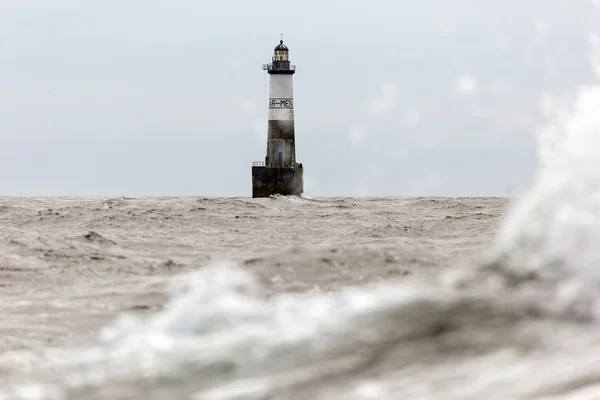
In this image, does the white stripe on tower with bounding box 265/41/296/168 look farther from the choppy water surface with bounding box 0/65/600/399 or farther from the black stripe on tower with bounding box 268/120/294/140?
the choppy water surface with bounding box 0/65/600/399

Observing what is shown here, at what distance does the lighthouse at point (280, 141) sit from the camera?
5366cm

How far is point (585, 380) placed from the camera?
5.21 m

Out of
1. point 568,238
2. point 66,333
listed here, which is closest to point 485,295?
point 568,238

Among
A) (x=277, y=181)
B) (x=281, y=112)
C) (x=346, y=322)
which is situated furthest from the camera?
(x=277, y=181)

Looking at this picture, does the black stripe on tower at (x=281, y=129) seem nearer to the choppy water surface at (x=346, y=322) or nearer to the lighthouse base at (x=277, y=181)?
the lighthouse base at (x=277, y=181)

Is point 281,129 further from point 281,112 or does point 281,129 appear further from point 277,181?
point 277,181

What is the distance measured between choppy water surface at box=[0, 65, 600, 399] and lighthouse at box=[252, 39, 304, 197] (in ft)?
135

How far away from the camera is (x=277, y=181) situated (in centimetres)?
5506

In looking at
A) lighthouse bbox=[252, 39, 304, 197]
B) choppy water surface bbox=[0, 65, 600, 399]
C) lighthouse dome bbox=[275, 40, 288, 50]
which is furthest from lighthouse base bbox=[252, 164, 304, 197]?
choppy water surface bbox=[0, 65, 600, 399]

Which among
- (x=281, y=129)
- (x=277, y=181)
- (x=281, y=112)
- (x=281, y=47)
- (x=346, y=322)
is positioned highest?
(x=281, y=47)

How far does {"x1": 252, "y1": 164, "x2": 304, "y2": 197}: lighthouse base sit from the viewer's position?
54.9m

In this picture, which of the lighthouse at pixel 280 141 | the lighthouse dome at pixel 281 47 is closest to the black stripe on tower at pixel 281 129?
the lighthouse at pixel 280 141

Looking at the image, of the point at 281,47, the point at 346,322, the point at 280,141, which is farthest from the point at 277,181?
the point at 346,322

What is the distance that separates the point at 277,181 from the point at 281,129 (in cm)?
352
